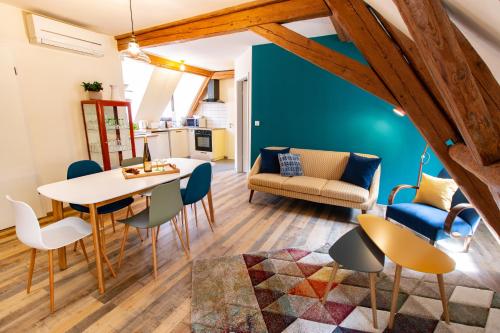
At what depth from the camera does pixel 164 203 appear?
213cm

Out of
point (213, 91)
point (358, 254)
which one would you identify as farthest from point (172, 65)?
point (358, 254)

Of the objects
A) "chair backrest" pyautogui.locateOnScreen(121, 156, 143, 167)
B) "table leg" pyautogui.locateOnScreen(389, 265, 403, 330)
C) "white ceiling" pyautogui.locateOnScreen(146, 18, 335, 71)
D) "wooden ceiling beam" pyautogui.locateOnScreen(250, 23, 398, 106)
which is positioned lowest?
"table leg" pyautogui.locateOnScreen(389, 265, 403, 330)

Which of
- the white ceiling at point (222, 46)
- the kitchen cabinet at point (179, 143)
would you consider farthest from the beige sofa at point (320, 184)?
the kitchen cabinet at point (179, 143)

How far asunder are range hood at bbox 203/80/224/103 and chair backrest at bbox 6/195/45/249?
5721 millimetres

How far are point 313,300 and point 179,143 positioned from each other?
5858mm

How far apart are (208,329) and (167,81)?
579 cm

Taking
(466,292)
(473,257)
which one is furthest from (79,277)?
(473,257)

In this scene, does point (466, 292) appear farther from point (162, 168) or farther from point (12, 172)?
point (12, 172)

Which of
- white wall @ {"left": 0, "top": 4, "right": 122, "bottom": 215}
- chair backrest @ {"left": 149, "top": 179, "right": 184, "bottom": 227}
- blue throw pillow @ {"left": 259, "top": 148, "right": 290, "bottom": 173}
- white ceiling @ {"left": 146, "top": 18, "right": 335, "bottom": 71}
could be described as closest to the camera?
chair backrest @ {"left": 149, "top": 179, "right": 184, "bottom": 227}

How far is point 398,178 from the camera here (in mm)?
3732

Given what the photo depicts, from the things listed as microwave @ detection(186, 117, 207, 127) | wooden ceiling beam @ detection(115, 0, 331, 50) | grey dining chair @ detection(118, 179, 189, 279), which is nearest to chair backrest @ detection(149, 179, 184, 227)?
grey dining chair @ detection(118, 179, 189, 279)

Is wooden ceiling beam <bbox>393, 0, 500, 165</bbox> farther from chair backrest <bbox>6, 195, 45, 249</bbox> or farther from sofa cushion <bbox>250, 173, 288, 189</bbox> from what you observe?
sofa cushion <bbox>250, 173, 288, 189</bbox>

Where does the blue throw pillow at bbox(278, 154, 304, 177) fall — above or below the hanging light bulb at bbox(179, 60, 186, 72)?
below

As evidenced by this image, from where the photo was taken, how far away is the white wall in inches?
116
